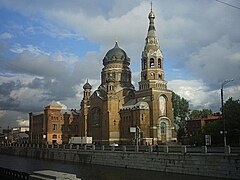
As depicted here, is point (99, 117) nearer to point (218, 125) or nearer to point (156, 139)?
point (156, 139)

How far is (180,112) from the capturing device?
8806 cm

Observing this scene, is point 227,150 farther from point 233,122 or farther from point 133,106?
point 133,106

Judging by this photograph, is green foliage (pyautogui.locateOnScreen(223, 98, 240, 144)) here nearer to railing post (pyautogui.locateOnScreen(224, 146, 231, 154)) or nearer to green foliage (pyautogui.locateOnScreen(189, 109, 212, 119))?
railing post (pyautogui.locateOnScreen(224, 146, 231, 154))

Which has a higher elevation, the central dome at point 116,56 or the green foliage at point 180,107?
the central dome at point 116,56

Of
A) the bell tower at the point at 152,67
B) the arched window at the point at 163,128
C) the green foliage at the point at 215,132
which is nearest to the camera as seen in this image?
the green foliage at the point at 215,132

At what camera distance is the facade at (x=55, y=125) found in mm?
100000

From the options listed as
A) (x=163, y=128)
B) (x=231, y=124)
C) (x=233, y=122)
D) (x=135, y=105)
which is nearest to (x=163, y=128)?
(x=163, y=128)

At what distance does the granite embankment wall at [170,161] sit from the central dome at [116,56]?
3861 centimetres

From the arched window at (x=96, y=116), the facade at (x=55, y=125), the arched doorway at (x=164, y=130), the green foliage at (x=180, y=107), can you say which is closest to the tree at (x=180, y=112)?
the green foliage at (x=180, y=107)

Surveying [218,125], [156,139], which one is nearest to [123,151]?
[218,125]

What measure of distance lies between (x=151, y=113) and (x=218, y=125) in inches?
762

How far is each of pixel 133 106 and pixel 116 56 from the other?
68.1 feet

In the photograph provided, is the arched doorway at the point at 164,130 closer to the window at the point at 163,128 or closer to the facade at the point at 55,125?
the window at the point at 163,128

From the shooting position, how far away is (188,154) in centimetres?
3678
